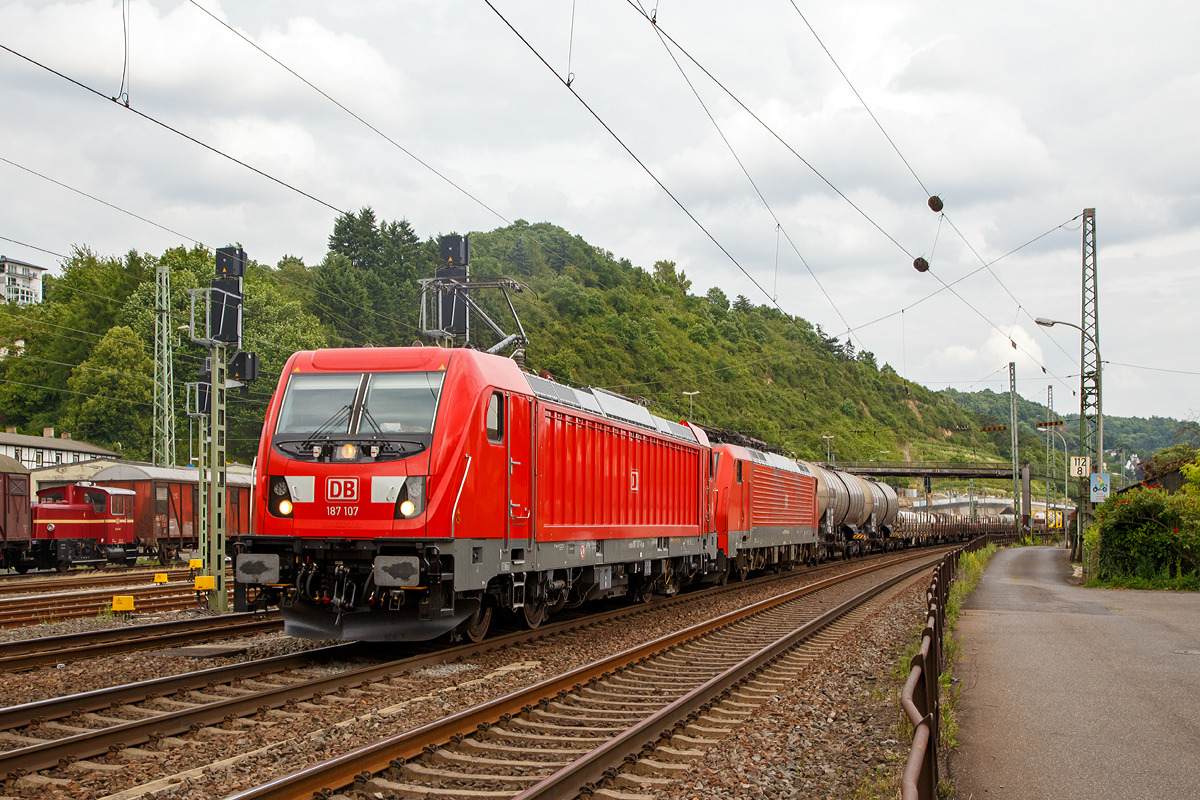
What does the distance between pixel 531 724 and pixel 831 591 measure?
54.5 ft

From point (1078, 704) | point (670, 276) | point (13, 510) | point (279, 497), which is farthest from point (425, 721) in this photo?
point (670, 276)

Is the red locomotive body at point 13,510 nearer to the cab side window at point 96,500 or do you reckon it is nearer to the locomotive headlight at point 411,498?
the cab side window at point 96,500

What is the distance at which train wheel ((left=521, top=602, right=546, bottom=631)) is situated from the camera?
14.0 meters

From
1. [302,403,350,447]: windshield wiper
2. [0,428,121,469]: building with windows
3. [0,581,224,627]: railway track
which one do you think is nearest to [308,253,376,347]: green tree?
[0,428,121,469]: building with windows

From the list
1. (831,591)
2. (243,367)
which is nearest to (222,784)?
(243,367)

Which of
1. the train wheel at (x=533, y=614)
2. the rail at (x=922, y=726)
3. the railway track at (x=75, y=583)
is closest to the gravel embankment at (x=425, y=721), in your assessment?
the train wheel at (x=533, y=614)

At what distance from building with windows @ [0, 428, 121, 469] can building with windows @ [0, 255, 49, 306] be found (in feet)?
417

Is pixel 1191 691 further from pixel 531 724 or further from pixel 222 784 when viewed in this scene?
pixel 222 784

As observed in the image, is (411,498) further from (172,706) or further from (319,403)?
(172,706)

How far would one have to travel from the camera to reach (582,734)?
810 cm

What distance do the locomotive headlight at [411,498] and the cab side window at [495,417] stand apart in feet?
4.01

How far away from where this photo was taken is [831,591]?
77.4 ft

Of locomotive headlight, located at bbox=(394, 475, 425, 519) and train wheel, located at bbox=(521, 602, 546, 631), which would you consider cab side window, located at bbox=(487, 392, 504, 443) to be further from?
train wheel, located at bbox=(521, 602, 546, 631)

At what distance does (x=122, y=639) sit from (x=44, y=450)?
1806 inches
